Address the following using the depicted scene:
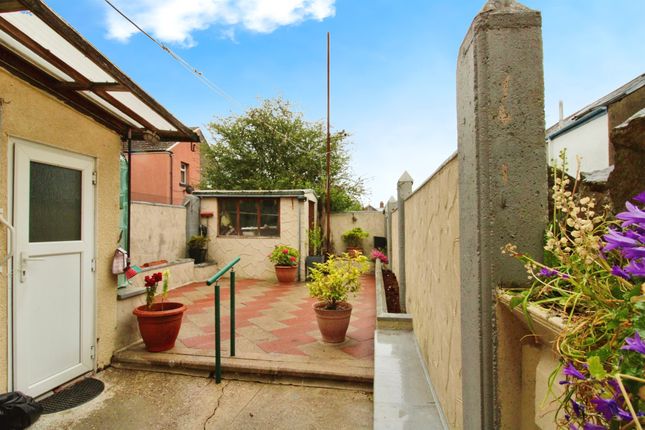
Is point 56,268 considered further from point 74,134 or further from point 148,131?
point 148,131

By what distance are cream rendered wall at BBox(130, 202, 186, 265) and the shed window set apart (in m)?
1.06

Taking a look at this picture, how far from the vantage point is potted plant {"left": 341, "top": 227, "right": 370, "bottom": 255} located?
450 inches

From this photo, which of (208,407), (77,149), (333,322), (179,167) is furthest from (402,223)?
(179,167)

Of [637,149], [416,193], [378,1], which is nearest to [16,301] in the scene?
[416,193]

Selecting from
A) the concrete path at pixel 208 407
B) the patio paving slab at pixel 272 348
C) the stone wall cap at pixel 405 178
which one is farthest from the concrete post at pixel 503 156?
the stone wall cap at pixel 405 178

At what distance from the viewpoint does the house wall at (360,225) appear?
11.8m

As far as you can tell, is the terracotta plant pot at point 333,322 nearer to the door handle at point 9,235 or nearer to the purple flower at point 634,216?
the door handle at point 9,235

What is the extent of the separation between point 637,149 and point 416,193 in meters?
2.13

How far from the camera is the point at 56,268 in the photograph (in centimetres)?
310

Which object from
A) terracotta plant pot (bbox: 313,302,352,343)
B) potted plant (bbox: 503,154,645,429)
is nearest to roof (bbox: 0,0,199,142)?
terracotta plant pot (bbox: 313,302,352,343)

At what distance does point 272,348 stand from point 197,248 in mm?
5451

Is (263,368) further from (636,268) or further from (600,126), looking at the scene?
(600,126)

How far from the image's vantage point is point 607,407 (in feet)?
1.70

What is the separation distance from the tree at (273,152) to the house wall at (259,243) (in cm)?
Result: 621
